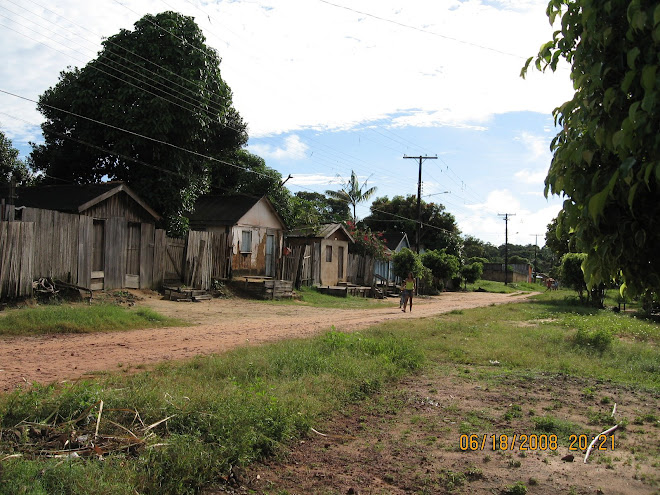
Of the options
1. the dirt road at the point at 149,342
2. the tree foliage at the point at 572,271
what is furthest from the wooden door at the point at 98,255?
the tree foliage at the point at 572,271

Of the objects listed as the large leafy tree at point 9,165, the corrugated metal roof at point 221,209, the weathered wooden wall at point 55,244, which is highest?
the large leafy tree at point 9,165

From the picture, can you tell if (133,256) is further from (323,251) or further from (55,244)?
(323,251)

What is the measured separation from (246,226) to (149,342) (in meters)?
15.2

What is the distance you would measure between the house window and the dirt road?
26.7 ft

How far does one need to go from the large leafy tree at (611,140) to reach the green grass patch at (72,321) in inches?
417

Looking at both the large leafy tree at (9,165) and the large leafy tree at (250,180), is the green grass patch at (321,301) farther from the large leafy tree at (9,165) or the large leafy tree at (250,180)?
the large leafy tree at (9,165)

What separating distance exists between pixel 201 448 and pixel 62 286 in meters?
12.6

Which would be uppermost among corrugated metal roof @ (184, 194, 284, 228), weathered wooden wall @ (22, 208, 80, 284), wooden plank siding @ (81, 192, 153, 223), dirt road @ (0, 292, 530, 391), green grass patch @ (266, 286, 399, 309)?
corrugated metal roof @ (184, 194, 284, 228)

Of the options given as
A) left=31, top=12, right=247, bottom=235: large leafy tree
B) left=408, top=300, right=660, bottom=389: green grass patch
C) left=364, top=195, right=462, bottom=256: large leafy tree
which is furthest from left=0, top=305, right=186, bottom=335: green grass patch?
left=364, top=195, right=462, bottom=256: large leafy tree

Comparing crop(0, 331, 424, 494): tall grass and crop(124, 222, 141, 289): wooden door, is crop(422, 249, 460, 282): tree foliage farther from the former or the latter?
crop(0, 331, 424, 494): tall grass

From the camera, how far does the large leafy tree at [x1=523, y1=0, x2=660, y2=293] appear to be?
8.91 ft

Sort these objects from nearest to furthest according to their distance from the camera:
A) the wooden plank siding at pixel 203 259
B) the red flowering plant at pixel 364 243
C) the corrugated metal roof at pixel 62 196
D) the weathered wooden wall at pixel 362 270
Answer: the corrugated metal roof at pixel 62 196 < the wooden plank siding at pixel 203 259 < the weathered wooden wall at pixel 362 270 < the red flowering plant at pixel 364 243

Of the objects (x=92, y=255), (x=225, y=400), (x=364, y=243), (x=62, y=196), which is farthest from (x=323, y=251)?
(x=225, y=400)

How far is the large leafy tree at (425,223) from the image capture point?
163 ft
